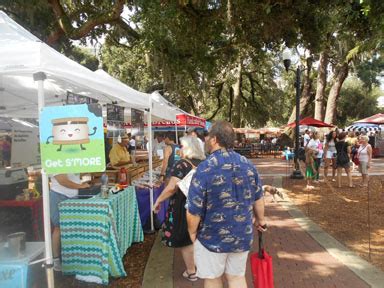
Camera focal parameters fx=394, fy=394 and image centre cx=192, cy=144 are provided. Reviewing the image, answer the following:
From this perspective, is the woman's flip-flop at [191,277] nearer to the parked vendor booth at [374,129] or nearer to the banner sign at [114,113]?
the banner sign at [114,113]

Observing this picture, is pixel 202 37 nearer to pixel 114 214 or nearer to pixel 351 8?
pixel 351 8

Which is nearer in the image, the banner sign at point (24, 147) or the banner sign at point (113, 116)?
the banner sign at point (24, 147)

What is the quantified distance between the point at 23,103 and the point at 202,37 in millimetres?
5925

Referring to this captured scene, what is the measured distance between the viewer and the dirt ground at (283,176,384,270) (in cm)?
593

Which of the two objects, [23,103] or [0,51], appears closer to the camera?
[0,51]

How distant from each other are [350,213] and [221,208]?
20.1ft

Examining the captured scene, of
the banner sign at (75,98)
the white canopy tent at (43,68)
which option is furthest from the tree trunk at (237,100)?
the white canopy tent at (43,68)

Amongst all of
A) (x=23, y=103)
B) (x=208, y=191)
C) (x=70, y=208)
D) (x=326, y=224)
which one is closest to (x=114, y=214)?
(x=70, y=208)

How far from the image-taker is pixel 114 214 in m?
4.68

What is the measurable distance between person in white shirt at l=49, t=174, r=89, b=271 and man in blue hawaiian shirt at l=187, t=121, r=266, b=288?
223 cm

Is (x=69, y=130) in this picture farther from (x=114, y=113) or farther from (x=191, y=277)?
(x=114, y=113)

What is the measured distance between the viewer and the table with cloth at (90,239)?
4.40 metres

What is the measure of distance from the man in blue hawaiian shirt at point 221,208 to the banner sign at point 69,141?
0.90m

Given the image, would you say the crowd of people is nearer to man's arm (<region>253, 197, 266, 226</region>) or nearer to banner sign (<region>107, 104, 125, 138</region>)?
banner sign (<region>107, 104, 125, 138</region>)
